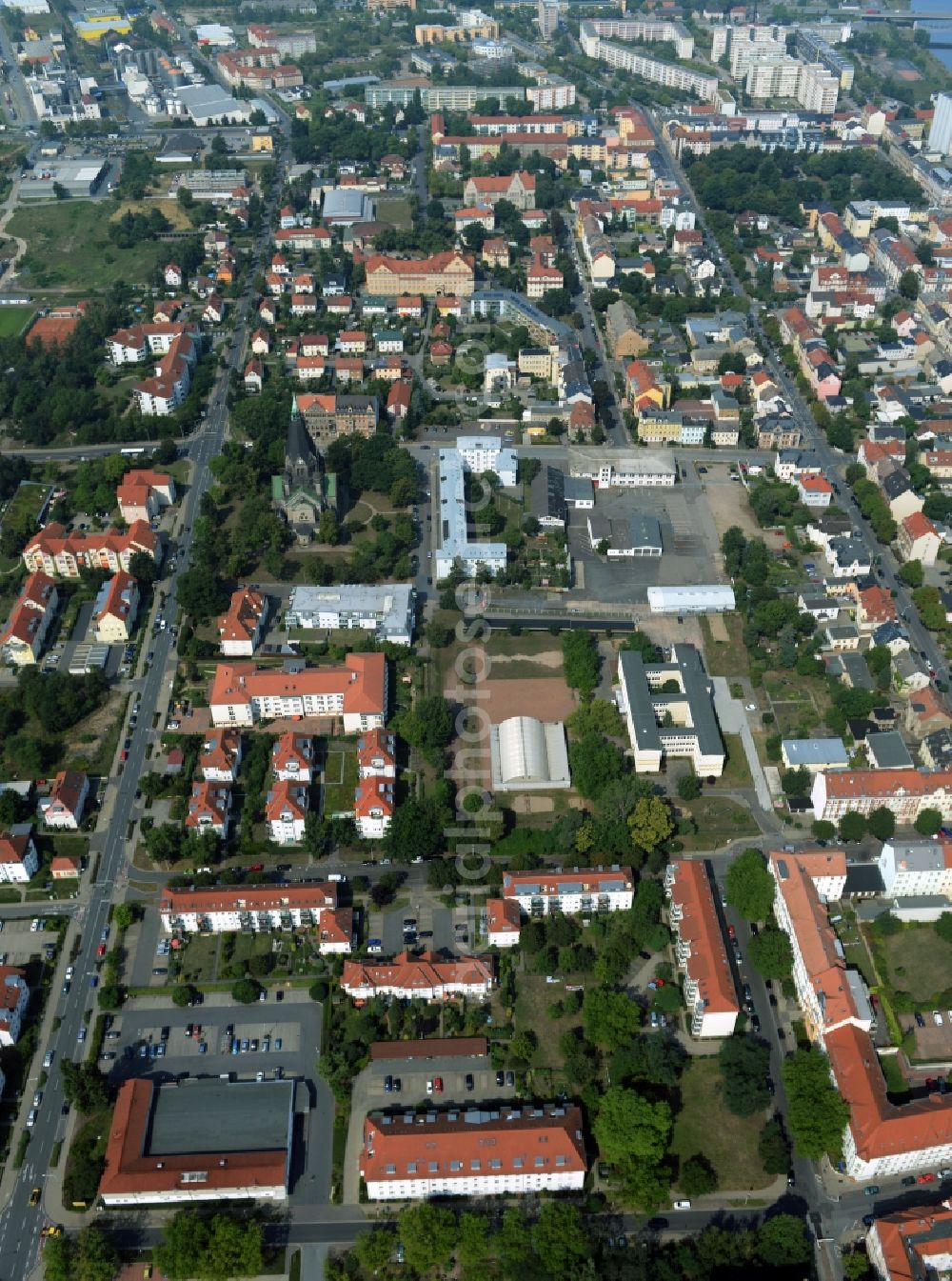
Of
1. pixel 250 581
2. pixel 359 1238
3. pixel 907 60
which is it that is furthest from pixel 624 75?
pixel 359 1238

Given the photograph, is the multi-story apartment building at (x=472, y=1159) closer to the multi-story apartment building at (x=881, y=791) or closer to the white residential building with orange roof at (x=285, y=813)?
the white residential building with orange roof at (x=285, y=813)

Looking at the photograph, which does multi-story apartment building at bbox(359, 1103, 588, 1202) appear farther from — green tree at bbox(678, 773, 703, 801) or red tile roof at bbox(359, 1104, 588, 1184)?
green tree at bbox(678, 773, 703, 801)

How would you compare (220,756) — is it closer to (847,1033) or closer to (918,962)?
(847,1033)

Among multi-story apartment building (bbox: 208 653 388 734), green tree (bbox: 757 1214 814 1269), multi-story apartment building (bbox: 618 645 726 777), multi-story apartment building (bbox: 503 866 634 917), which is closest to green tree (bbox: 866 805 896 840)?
multi-story apartment building (bbox: 618 645 726 777)

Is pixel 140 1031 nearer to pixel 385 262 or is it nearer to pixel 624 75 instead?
pixel 385 262

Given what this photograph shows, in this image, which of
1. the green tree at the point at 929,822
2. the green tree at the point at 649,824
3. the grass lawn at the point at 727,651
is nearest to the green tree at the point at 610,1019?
the green tree at the point at 649,824

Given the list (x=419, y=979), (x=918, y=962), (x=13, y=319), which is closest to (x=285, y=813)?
(x=419, y=979)
